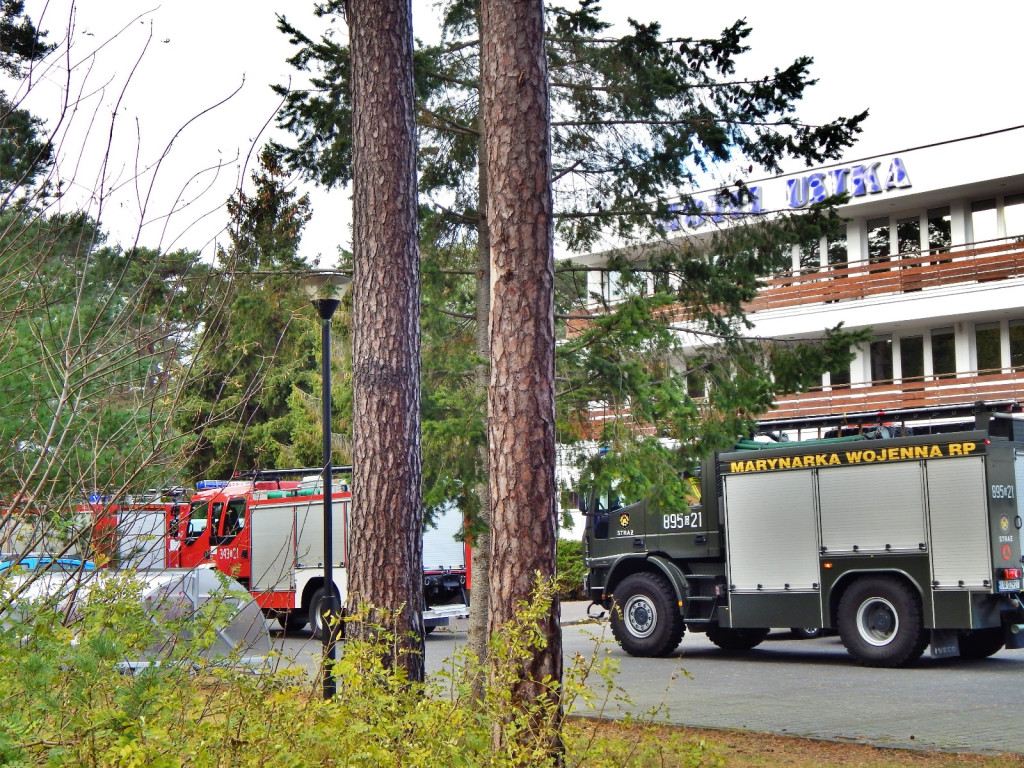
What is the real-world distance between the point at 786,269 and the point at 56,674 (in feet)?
27.3

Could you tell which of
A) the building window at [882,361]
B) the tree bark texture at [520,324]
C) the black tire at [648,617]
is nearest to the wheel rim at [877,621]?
the black tire at [648,617]

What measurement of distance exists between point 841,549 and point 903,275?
14800mm

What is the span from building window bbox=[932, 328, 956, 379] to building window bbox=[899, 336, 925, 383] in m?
0.27

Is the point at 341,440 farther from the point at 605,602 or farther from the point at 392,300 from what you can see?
the point at 392,300

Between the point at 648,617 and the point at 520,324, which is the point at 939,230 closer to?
the point at 648,617

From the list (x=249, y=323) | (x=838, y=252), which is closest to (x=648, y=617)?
(x=249, y=323)

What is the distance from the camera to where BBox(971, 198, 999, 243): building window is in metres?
27.4

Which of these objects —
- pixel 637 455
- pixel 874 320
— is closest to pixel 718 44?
pixel 637 455

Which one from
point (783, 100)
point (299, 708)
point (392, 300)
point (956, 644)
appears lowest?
point (956, 644)

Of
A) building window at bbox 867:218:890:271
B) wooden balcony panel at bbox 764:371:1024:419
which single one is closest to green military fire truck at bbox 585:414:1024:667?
wooden balcony panel at bbox 764:371:1024:419

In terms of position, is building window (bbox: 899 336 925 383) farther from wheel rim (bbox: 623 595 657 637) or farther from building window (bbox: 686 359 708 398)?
building window (bbox: 686 359 708 398)

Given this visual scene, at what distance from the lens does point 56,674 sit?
13.7ft

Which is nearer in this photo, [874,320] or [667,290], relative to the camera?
[667,290]

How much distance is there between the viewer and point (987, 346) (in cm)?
2748
